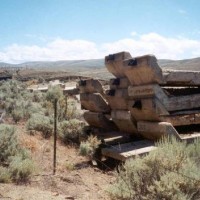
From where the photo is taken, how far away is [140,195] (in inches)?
207

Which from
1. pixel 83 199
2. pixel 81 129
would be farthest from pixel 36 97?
pixel 83 199

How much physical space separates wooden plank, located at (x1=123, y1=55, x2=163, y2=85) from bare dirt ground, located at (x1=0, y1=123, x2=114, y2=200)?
216 centimetres

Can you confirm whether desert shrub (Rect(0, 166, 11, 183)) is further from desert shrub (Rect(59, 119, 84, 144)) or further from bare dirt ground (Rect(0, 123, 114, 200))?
desert shrub (Rect(59, 119, 84, 144))

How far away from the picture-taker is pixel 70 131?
11.3 m

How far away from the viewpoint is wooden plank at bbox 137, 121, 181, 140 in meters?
8.04

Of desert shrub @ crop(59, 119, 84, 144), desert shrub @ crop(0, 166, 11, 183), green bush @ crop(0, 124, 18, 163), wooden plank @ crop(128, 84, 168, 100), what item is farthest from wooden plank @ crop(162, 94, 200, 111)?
desert shrub @ crop(0, 166, 11, 183)

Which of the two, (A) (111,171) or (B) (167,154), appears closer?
(B) (167,154)

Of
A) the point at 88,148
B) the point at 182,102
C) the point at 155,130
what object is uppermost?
the point at 182,102

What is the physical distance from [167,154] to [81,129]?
5.89 meters

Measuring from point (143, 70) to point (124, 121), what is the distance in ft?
5.74

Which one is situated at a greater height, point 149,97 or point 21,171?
point 149,97

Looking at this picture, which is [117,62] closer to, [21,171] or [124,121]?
[124,121]

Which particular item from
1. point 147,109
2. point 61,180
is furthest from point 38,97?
point 61,180

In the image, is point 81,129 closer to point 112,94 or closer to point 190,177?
point 112,94
